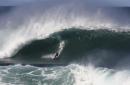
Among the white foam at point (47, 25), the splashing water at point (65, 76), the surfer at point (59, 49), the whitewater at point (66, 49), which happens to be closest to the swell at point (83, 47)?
the whitewater at point (66, 49)

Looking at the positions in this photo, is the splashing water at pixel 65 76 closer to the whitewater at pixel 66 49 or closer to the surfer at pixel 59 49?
the whitewater at pixel 66 49

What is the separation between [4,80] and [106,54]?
6.07m

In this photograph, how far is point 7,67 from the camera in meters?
16.6

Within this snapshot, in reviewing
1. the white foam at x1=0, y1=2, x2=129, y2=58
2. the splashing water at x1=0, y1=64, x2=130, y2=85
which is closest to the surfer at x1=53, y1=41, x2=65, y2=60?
the white foam at x1=0, y1=2, x2=129, y2=58

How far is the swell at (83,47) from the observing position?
18.3 metres

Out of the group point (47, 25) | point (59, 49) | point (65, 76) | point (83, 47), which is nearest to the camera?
point (65, 76)

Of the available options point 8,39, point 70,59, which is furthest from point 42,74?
point 8,39

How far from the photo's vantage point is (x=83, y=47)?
66.6ft

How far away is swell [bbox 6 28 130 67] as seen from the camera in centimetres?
1831

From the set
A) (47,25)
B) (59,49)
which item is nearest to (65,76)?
(59,49)

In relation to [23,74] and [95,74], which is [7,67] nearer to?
[23,74]

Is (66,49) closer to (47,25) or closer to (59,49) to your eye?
(59,49)

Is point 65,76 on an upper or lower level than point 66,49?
lower

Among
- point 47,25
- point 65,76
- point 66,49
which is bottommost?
point 65,76
